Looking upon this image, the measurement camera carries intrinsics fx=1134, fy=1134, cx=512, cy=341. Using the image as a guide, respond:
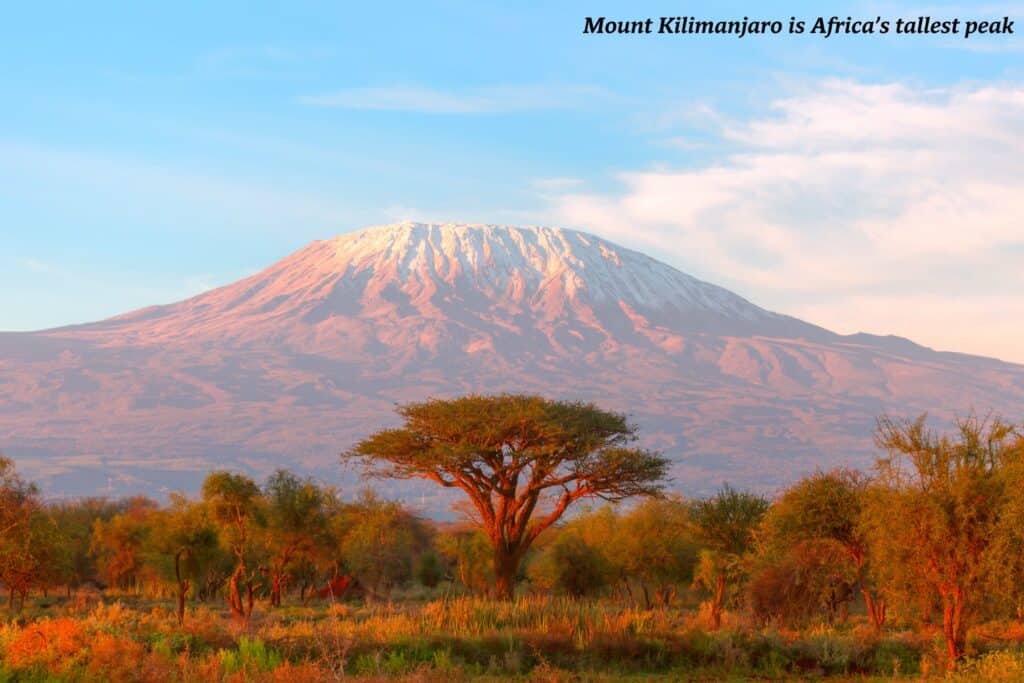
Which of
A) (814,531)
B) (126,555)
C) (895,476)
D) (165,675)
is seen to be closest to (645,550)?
(814,531)

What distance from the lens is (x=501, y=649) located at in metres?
22.7

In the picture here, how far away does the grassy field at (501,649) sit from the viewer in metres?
18.2

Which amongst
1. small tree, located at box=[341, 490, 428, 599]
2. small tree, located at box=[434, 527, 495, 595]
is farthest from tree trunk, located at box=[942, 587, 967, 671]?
small tree, located at box=[434, 527, 495, 595]

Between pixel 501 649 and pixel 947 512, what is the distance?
31.2ft

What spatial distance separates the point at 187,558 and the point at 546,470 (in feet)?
57.7

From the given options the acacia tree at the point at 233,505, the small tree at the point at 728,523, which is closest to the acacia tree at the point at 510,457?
the small tree at the point at 728,523

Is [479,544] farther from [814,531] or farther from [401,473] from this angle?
[814,531]

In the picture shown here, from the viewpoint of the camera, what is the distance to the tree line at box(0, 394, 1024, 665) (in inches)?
926

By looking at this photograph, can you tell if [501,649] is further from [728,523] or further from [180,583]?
[728,523]

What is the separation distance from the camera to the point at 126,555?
5816 centimetres

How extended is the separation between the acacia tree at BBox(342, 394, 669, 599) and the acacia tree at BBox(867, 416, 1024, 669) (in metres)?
12.8

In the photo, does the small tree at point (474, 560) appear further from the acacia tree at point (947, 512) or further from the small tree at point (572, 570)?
the acacia tree at point (947, 512)

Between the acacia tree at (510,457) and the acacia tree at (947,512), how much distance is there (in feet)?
41.9

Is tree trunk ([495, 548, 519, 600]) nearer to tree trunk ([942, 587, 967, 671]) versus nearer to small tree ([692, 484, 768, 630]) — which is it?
small tree ([692, 484, 768, 630])
